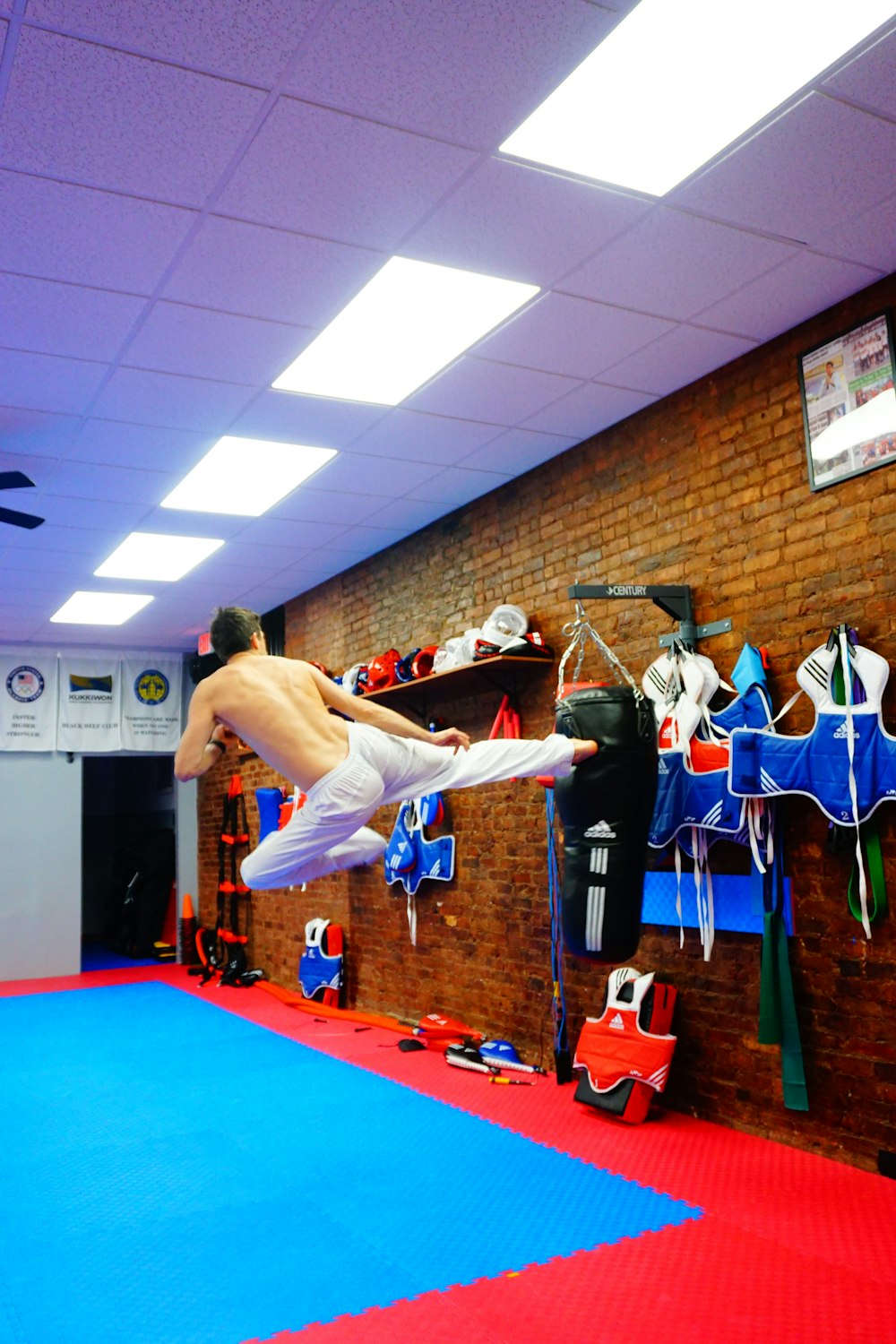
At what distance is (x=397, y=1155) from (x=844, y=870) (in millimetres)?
2114

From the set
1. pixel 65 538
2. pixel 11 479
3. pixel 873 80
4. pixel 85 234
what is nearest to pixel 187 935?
pixel 65 538

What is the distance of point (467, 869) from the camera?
20.6ft

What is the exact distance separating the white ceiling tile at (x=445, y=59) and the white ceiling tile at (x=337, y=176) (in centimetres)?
8

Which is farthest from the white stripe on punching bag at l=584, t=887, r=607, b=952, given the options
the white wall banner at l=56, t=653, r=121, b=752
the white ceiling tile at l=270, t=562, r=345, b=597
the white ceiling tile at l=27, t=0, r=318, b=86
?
the white wall banner at l=56, t=653, r=121, b=752

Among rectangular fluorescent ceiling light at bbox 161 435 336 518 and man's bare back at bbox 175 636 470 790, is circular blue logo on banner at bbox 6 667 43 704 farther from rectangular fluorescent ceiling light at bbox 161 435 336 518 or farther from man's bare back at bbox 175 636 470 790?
man's bare back at bbox 175 636 470 790

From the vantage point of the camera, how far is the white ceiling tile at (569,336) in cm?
400

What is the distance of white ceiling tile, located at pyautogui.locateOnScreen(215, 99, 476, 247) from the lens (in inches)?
113

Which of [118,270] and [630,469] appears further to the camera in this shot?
[630,469]

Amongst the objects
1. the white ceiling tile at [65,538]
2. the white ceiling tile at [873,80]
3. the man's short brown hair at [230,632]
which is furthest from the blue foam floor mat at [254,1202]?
the white ceiling tile at [873,80]

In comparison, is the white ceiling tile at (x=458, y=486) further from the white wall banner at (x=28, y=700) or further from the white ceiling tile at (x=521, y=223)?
the white wall banner at (x=28, y=700)

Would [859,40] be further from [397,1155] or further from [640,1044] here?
[397,1155]

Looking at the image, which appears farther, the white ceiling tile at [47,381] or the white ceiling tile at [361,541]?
the white ceiling tile at [361,541]

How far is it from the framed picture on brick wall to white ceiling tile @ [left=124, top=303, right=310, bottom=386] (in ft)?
6.76

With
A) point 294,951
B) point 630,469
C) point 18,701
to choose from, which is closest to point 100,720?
point 18,701
